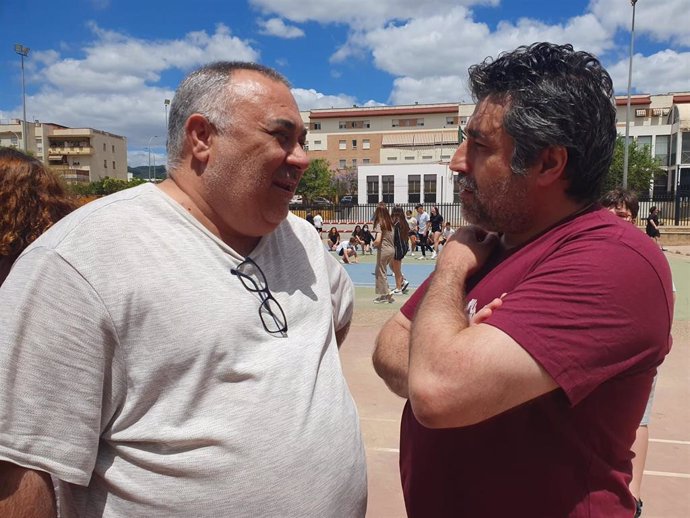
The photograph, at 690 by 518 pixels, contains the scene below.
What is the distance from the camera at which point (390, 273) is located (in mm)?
14727

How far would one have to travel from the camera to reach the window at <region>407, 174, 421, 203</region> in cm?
5475

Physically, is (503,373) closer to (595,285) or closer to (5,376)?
(595,285)

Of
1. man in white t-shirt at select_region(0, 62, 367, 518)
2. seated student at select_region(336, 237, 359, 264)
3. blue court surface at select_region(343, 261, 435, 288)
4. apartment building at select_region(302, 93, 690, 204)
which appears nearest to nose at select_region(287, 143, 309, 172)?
man in white t-shirt at select_region(0, 62, 367, 518)

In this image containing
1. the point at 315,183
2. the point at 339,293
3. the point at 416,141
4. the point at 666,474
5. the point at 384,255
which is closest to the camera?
the point at 339,293

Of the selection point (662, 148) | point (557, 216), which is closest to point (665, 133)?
point (662, 148)

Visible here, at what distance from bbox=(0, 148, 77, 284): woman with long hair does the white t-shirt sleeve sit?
3.95 feet

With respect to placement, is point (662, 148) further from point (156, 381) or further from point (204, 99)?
point (156, 381)

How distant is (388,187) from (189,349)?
55450 millimetres

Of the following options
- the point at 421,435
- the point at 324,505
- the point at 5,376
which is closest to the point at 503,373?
the point at 421,435

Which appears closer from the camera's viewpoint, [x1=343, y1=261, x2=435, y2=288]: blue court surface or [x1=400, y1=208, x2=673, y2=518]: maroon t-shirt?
[x1=400, y1=208, x2=673, y2=518]: maroon t-shirt

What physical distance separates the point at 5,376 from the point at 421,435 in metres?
1.15

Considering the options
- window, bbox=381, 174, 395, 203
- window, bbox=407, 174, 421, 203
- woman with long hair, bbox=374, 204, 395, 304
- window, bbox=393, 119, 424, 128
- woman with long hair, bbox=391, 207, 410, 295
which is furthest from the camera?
window, bbox=393, 119, 424, 128

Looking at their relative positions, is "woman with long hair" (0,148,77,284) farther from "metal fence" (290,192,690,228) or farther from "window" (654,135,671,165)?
"window" (654,135,671,165)

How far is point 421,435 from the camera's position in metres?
1.71
